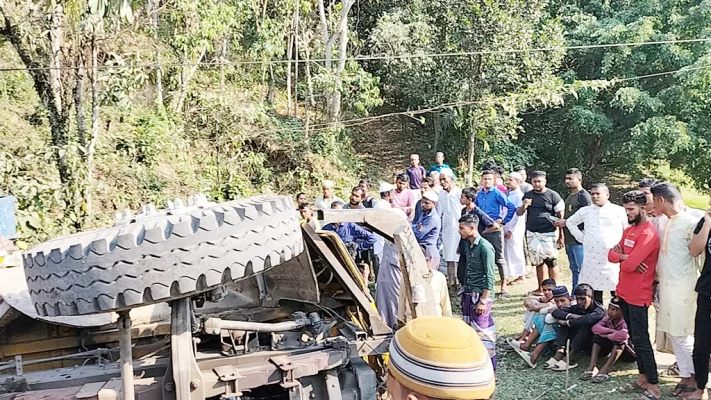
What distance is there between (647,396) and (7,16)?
32.1ft

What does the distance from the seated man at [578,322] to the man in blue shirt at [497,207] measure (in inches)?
84.6

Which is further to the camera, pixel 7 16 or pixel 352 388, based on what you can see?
pixel 7 16

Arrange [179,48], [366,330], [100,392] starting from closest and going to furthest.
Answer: [100,392]
[366,330]
[179,48]

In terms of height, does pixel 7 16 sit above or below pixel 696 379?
above

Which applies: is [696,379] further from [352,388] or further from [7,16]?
[7,16]

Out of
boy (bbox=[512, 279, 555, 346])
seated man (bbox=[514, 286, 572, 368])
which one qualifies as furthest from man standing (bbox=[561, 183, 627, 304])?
seated man (bbox=[514, 286, 572, 368])

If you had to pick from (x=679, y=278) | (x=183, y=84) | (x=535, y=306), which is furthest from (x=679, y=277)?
(x=183, y=84)

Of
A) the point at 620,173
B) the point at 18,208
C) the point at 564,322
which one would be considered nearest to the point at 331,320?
the point at 564,322

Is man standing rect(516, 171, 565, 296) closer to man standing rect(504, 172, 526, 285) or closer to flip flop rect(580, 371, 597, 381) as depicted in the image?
man standing rect(504, 172, 526, 285)

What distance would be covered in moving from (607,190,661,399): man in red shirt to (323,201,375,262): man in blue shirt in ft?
11.6

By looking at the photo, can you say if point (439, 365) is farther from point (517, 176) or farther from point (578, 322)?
point (517, 176)

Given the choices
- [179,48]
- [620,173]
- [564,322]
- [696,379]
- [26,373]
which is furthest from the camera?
[620,173]

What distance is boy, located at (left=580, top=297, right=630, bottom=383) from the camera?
5.29 meters

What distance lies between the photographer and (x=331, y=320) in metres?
3.83
